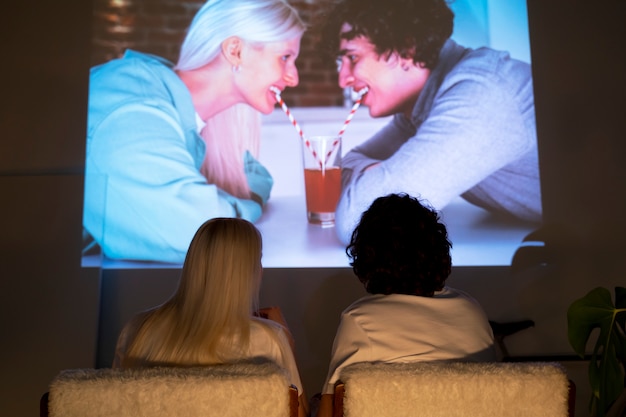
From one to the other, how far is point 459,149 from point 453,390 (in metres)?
2.31

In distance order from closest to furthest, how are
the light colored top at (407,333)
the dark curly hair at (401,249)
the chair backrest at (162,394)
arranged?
the chair backrest at (162,394) < the light colored top at (407,333) < the dark curly hair at (401,249)

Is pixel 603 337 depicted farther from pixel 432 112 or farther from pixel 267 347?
pixel 432 112

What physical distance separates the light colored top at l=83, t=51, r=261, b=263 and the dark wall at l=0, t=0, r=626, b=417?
135 millimetres

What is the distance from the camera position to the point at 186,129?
3.47 meters

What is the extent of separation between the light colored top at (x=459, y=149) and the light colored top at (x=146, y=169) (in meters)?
0.62

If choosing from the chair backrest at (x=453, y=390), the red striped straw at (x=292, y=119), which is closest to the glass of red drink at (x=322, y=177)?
the red striped straw at (x=292, y=119)

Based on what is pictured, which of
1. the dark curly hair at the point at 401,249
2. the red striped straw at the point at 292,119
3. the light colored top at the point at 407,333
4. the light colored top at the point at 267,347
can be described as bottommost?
the light colored top at the point at 267,347

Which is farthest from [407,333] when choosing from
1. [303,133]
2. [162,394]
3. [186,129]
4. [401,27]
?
[401,27]

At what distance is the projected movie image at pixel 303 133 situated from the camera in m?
3.41

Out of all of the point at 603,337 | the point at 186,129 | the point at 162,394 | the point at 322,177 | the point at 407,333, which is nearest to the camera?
the point at 162,394

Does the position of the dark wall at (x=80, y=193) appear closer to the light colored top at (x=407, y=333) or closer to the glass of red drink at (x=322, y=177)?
the glass of red drink at (x=322, y=177)

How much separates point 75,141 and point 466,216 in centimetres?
215

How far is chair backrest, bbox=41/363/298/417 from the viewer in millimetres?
1234

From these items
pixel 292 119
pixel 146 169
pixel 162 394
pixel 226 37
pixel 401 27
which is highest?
pixel 401 27
